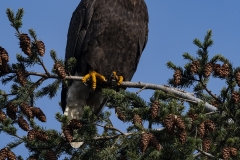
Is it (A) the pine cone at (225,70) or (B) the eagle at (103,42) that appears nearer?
(A) the pine cone at (225,70)

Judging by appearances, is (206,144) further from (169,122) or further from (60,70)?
(60,70)

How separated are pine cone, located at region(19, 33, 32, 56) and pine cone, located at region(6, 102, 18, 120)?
1.47 ft

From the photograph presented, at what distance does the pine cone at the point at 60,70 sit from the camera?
13.4 ft

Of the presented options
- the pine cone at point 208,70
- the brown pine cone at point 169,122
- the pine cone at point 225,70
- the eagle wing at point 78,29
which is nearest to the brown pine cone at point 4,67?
the brown pine cone at point 169,122

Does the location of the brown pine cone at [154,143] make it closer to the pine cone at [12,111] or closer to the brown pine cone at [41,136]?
the brown pine cone at [41,136]

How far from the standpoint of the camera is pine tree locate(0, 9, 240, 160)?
3412 mm

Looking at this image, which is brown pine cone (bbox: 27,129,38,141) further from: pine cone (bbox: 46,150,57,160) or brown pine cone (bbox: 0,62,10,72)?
brown pine cone (bbox: 0,62,10,72)

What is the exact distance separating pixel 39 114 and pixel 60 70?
0.40 meters

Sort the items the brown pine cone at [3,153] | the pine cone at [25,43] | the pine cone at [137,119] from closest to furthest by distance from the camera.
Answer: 1. the pine cone at [137,119]
2. the brown pine cone at [3,153]
3. the pine cone at [25,43]

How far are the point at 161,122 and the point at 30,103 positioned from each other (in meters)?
1.31

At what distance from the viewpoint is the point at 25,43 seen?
3.76 m

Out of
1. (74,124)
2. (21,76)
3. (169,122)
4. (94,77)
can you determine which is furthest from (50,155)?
(94,77)

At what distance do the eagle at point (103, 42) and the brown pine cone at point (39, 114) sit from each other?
1509 mm

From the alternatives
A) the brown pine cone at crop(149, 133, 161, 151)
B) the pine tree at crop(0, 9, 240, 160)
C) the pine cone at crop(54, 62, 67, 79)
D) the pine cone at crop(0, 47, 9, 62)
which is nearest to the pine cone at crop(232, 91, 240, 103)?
the pine tree at crop(0, 9, 240, 160)
